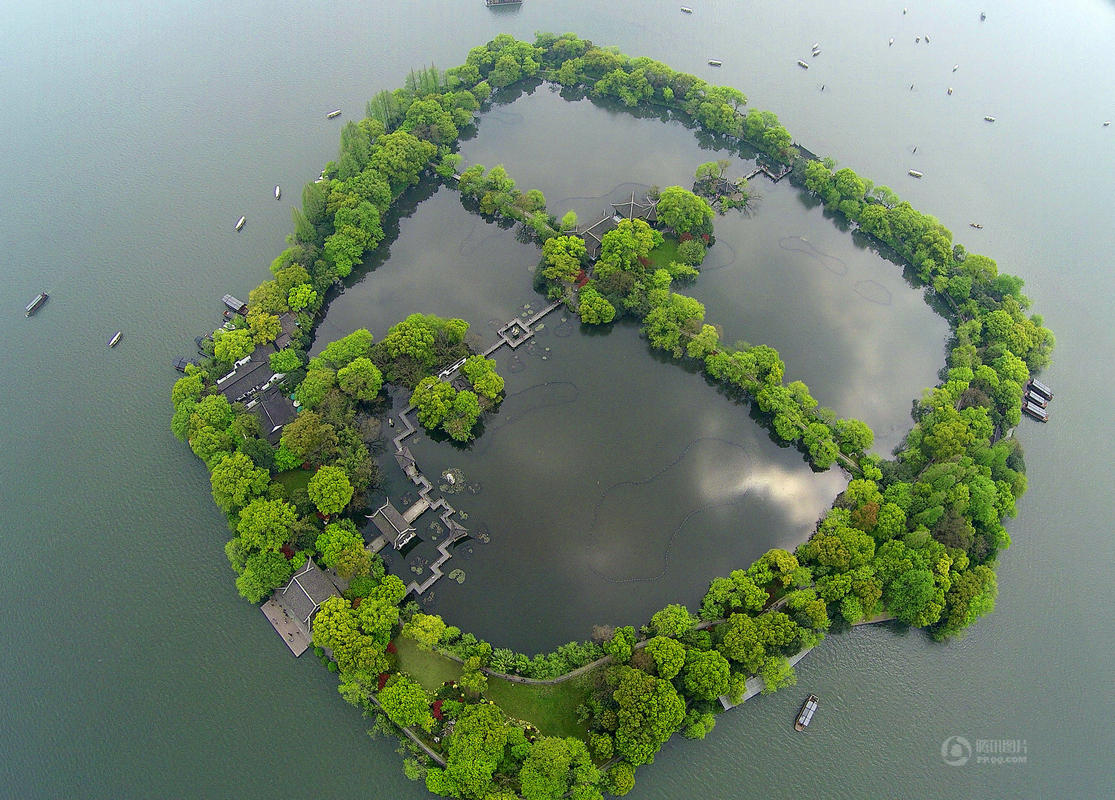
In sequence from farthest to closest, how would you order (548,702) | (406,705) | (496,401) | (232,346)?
(496,401) < (232,346) < (548,702) < (406,705)

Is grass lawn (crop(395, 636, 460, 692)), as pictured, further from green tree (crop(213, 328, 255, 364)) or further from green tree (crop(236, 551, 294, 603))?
green tree (crop(213, 328, 255, 364))

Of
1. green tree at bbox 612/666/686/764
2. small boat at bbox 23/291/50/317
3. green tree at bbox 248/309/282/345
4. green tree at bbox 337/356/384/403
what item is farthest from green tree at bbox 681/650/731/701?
small boat at bbox 23/291/50/317

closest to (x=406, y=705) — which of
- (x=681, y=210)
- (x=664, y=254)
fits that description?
(x=664, y=254)

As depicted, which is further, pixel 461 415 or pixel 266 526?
pixel 461 415

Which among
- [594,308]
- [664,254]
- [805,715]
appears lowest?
[805,715]

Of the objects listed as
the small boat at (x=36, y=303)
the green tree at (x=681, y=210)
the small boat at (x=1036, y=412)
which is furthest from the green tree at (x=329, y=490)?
the small boat at (x=1036, y=412)

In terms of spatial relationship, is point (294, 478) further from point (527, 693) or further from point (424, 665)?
point (527, 693)

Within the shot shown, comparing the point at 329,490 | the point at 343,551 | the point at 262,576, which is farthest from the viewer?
the point at 329,490
